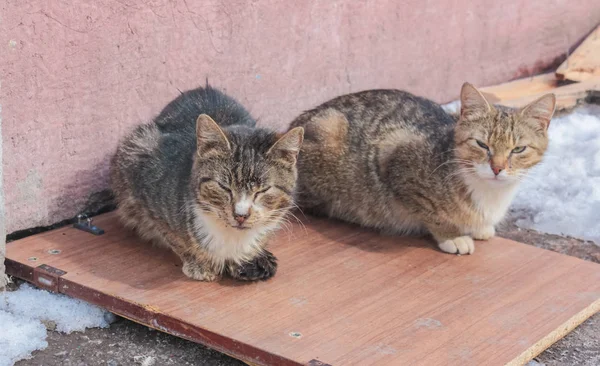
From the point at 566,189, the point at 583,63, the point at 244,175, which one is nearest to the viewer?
the point at 244,175

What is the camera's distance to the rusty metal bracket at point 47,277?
374 cm

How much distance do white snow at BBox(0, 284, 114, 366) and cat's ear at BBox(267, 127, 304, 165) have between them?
0.96 metres

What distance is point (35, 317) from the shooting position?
362cm

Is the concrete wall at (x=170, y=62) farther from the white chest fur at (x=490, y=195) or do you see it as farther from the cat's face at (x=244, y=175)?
the white chest fur at (x=490, y=195)

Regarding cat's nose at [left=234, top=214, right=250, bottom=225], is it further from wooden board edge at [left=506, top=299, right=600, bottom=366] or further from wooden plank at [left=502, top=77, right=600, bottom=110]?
wooden plank at [left=502, top=77, right=600, bottom=110]

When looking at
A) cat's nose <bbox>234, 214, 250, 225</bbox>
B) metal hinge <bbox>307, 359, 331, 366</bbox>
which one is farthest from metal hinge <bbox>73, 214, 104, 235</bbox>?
metal hinge <bbox>307, 359, 331, 366</bbox>

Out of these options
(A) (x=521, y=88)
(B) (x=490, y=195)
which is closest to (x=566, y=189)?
(B) (x=490, y=195)

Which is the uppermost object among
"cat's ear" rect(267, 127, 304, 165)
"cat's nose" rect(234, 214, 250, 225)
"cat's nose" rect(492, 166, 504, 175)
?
"cat's ear" rect(267, 127, 304, 165)

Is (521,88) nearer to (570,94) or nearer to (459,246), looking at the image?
(570,94)

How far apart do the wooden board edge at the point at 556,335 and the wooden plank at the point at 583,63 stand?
342 cm

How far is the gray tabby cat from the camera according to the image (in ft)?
11.7

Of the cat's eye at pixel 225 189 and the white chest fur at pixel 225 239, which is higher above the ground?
the cat's eye at pixel 225 189

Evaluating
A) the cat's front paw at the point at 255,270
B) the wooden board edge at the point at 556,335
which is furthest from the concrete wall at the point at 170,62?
the wooden board edge at the point at 556,335

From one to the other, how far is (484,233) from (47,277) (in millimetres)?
2142
